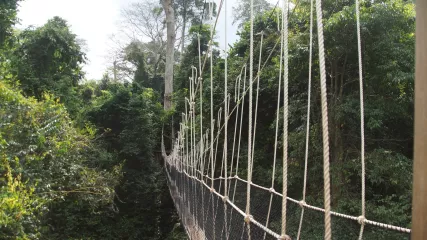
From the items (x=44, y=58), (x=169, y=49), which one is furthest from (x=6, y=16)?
(x=169, y=49)

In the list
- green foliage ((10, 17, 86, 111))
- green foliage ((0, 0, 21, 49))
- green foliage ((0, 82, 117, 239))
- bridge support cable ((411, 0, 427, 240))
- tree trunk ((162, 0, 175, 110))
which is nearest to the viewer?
bridge support cable ((411, 0, 427, 240))

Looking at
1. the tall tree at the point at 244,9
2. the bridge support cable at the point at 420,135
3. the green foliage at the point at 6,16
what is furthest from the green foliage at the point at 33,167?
the tall tree at the point at 244,9

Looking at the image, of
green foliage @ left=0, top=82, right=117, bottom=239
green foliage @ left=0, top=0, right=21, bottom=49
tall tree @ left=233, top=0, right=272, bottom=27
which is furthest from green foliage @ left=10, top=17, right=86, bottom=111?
tall tree @ left=233, top=0, right=272, bottom=27

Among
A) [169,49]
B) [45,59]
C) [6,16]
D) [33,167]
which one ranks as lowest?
[33,167]

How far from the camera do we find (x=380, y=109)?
3221 mm

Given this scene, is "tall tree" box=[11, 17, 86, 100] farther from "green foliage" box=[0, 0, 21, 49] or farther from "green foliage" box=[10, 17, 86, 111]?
"green foliage" box=[0, 0, 21, 49]

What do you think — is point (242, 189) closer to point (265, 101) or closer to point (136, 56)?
point (265, 101)

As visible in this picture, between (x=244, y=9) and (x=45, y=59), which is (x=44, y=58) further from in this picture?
(x=244, y=9)

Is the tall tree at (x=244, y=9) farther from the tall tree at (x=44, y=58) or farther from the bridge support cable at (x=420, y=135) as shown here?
the bridge support cable at (x=420, y=135)

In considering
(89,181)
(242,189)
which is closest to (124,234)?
(89,181)

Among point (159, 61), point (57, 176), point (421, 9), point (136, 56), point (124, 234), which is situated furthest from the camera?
point (159, 61)

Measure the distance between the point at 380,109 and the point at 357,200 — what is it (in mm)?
795

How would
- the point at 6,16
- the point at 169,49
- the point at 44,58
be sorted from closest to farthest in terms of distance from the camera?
1. the point at 6,16
2. the point at 44,58
3. the point at 169,49

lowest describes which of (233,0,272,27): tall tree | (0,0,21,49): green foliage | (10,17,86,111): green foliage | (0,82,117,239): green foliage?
(0,82,117,239): green foliage
